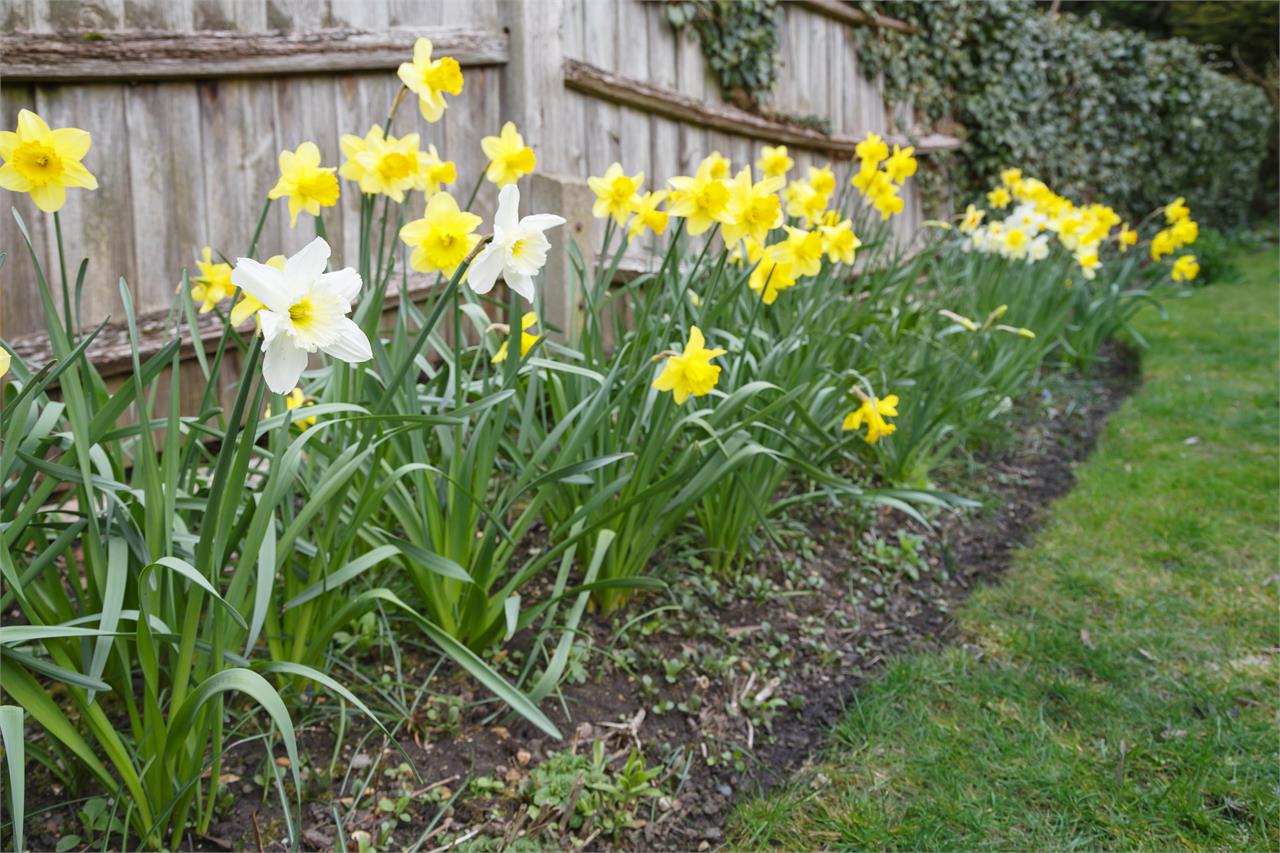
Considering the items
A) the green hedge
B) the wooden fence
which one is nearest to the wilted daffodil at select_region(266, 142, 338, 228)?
the wooden fence

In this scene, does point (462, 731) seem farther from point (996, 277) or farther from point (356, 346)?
point (996, 277)

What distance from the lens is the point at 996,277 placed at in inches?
166

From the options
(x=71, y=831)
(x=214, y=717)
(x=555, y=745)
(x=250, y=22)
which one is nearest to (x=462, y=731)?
(x=555, y=745)

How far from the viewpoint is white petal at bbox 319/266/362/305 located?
1.06 metres

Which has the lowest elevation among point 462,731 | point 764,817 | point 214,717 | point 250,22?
point 764,817

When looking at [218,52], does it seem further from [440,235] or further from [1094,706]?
[1094,706]

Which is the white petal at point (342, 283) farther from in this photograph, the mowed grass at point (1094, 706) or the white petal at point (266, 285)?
the mowed grass at point (1094, 706)

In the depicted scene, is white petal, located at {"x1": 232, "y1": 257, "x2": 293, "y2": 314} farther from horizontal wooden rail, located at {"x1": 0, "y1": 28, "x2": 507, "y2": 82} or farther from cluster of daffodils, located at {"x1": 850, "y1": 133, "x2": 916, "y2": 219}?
cluster of daffodils, located at {"x1": 850, "y1": 133, "x2": 916, "y2": 219}

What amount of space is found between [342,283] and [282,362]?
113 mm

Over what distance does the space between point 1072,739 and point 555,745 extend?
102 cm

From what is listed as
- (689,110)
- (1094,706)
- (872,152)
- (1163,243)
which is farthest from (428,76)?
(1163,243)

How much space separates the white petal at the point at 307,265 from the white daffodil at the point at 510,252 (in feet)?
1.09

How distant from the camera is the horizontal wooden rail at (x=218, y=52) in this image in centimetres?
219

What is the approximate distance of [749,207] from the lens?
1979 mm
